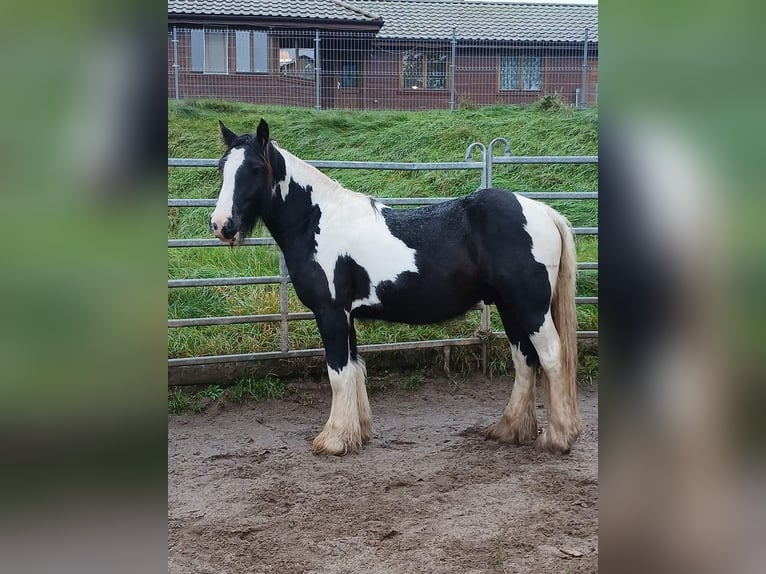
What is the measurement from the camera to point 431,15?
15023 mm

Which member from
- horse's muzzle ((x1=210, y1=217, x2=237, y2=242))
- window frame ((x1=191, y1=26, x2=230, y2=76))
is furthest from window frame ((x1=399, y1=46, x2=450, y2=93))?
horse's muzzle ((x1=210, y1=217, x2=237, y2=242))

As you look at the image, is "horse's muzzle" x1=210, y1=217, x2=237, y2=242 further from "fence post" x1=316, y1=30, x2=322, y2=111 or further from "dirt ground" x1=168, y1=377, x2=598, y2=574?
"fence post" x1=316, y1=30, x2=322, y2=111

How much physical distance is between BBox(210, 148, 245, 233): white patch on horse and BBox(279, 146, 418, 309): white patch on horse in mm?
335

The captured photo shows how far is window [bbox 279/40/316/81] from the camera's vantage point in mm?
10826

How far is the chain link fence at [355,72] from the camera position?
10.4m

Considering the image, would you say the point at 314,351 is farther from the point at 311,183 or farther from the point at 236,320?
the point at 311,183

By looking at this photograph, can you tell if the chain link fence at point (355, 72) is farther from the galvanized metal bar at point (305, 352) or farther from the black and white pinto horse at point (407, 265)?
the black and white pinto horse at point (407, 265)

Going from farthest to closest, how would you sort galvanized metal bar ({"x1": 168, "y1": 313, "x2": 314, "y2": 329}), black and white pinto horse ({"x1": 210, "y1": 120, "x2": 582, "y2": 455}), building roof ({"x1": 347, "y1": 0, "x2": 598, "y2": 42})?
building roof ({"x1": 347, "y1": 0, "x2": 598, "y2": 42}), galvanized metal bar ({"x1": 168, "y1": 313, "x2": 314, "y2": 329}), black and white pinto horse ({"x1": 210, "y1": 120, "x2": 582, "y2": 455})

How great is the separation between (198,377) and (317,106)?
6380 millimetres

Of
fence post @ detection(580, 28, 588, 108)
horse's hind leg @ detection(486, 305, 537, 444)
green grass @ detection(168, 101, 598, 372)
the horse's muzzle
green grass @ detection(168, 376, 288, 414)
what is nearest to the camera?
the horse's muzzle

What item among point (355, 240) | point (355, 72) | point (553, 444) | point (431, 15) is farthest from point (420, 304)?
point (431, 15)

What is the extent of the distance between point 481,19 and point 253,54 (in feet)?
18.9
